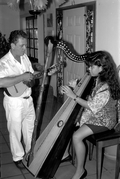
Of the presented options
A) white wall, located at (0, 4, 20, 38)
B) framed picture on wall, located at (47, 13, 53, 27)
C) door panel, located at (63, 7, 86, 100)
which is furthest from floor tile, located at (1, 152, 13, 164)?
white wall, located at (0, 4, 20, 38)

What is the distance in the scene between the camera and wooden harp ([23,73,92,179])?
196 cm

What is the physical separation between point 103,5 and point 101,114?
1445 mm

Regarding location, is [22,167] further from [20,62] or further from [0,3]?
[0,3]

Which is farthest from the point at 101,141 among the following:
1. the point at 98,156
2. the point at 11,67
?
the point at 11,67

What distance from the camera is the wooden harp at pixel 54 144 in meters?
1.96

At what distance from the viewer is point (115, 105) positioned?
6.91 feet

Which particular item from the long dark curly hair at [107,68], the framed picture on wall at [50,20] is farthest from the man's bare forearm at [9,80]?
the framed picture on wall at [50,20]

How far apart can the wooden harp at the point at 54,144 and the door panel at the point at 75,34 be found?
156 centimetres

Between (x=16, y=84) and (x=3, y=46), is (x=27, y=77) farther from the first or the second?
(x=3, y=46)

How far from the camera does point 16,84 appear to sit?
216 cm

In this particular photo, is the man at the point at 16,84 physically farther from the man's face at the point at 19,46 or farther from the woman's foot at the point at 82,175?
the woman's foot at the point at 82,175

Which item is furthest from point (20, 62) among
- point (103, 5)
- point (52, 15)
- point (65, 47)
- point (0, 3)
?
point (0, 3)

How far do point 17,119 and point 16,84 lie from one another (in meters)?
0.33

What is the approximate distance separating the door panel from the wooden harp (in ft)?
5.13
